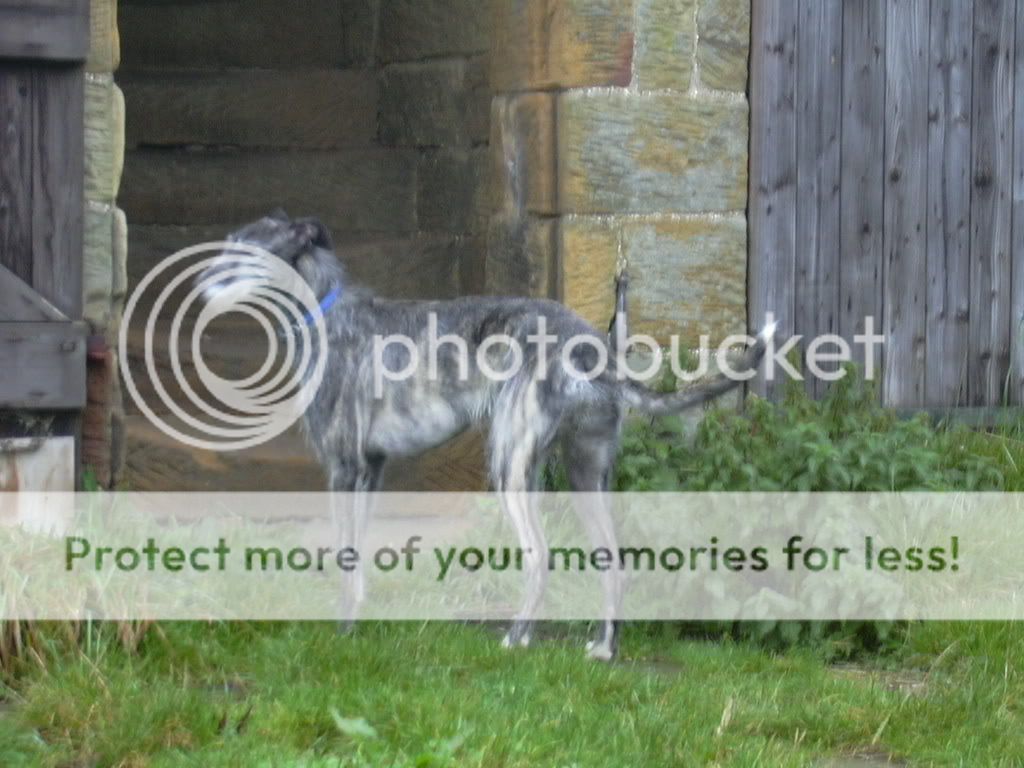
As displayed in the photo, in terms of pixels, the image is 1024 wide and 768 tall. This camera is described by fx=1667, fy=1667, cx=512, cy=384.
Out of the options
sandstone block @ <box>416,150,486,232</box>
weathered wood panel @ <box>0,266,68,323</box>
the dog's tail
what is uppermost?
sandstone block @ <box>416,150,486,232</box>

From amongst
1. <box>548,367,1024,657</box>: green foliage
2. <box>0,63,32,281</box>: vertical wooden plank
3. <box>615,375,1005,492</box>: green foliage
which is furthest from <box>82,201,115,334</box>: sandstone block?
<box>615,375,1005,492</box>: green foliage

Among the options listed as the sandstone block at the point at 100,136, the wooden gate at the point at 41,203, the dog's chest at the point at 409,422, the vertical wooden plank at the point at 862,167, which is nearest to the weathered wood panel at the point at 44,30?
the wooden gate at the point at 41,203

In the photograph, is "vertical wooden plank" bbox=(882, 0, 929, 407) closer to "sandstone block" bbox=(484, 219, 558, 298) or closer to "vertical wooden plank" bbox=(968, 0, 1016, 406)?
"vertical wooden plank" bbox=(968, 0, 1016, 406)

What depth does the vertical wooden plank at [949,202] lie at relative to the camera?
750 centimetres

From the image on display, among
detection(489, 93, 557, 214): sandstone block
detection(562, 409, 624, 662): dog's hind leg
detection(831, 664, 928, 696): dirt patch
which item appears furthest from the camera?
detection(489, 93, 557, 214): sandstone block

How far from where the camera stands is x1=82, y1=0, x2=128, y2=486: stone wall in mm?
6250

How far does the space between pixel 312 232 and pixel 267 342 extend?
9.44ft

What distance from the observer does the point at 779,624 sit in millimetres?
5895

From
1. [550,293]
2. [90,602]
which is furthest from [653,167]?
[90,602]

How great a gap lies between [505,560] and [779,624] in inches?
51.1

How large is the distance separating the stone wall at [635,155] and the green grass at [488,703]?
1.83m

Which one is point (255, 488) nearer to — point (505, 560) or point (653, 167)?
point (505, 560)

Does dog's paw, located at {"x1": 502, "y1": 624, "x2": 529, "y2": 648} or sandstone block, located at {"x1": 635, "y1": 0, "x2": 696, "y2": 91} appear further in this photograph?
sandstone block, located at {"x1": 635, "y1": 0, "x2": 696, "y2": 91}

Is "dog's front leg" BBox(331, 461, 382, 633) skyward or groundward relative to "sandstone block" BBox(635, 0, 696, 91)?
groundward
